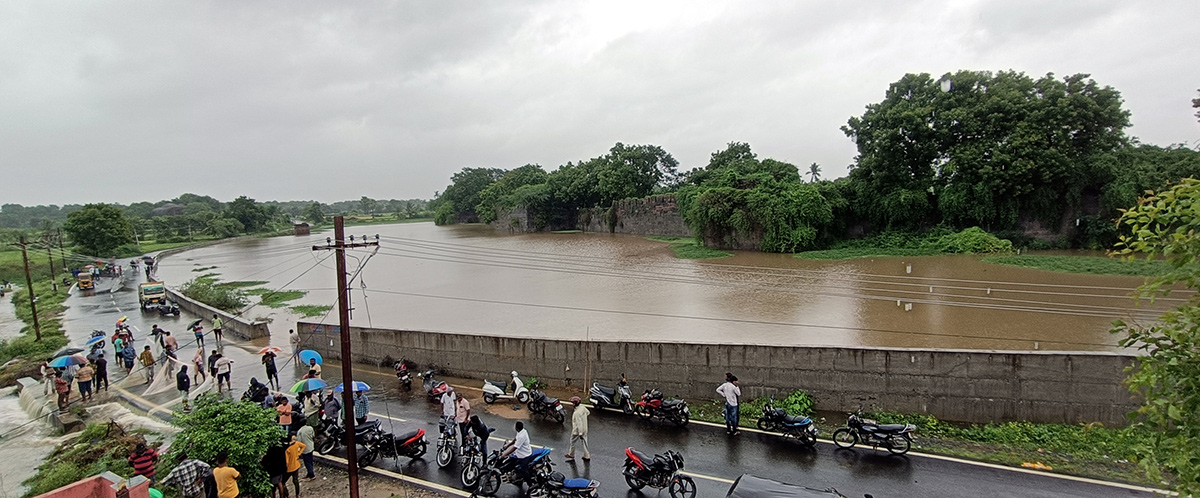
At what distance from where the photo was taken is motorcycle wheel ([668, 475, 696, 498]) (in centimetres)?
706

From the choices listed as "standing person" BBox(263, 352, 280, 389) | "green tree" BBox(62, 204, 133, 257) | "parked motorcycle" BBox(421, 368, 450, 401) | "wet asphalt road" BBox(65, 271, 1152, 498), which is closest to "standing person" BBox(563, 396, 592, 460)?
"wet asphalt road" BBox(65, 271, 1152, 498)

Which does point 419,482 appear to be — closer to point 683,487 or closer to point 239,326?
point 683,487

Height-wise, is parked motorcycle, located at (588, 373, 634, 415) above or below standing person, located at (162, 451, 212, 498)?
below

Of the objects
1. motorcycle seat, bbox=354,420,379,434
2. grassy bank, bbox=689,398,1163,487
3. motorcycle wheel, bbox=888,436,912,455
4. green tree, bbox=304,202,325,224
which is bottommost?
Answer: grassy bank, bbox=689,398,1163,487

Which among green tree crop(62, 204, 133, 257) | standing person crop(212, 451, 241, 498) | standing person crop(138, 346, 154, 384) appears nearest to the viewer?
standing person crop(212, 451, 241, 498)

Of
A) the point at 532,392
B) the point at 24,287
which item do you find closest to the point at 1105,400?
the point at 532,392

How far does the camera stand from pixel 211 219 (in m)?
79.8

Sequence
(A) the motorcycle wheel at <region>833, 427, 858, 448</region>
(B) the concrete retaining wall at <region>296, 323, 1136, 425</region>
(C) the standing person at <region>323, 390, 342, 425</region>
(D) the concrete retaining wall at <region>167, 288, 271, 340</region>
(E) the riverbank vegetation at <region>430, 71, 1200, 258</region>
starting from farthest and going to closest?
(E) the riverbank vegetation at <region>430, 71, 1200, 258</region> → (D) the concrete retaining wall at <region>167, 288, 271, 340</region> → (B) the concrete retaining wall at <region>296, 323, 1136, 425</region> → (C) the standing person at <region>323, 390, 342, 425</region> → (A) the motorcycle wheel at <region>833, 427, 858, 448</region>

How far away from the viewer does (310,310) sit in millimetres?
23594

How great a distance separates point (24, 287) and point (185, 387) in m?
39.2

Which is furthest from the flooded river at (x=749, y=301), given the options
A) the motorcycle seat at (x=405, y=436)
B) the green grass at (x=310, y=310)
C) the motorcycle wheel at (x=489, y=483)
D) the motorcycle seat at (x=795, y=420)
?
the motorcycle wheel at (x=489, y=483)

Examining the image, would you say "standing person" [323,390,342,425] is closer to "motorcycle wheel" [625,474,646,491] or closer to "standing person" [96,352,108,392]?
"motorcycle wheel" [625,474,646,491]

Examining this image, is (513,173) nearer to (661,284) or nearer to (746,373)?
(661,284)

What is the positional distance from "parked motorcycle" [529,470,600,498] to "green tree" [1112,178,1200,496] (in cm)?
541
